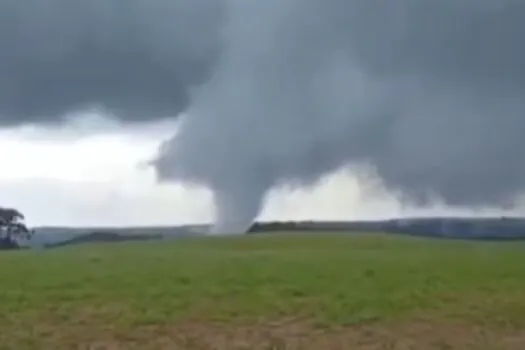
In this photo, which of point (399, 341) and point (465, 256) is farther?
point (465, 256)

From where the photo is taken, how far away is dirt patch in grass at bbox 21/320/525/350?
22078mm

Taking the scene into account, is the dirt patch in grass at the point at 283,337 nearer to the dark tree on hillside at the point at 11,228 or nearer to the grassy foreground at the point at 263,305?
the grassy foreground at the point at 263,305

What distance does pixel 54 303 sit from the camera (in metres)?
25.2

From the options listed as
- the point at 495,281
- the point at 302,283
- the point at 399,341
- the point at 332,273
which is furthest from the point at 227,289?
the point at 495,281

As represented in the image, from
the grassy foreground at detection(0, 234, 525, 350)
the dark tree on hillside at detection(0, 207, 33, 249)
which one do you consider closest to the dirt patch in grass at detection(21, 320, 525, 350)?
the grassy foreground at detection(0, 234, 525, 350)

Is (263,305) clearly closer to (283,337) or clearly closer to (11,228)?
(283,337)

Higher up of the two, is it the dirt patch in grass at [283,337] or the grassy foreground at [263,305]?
the grassy foreground at [263,305]

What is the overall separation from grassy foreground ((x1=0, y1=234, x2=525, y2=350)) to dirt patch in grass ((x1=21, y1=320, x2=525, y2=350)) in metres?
0.03

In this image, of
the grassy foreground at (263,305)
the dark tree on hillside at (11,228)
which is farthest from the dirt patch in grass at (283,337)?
the dark tree on hillside at (11,228)

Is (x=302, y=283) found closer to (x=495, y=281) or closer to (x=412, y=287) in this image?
(x=412, y=287)

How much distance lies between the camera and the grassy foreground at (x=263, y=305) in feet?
73.9

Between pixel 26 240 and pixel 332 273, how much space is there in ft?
196

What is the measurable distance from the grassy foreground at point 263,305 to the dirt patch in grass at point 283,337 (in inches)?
1.0

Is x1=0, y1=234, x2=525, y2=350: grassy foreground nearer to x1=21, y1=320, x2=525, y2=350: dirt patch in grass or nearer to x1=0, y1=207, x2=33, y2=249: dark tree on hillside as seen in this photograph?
x1=21, y1=320, x2=525, y2=350: dirt patch in grass
